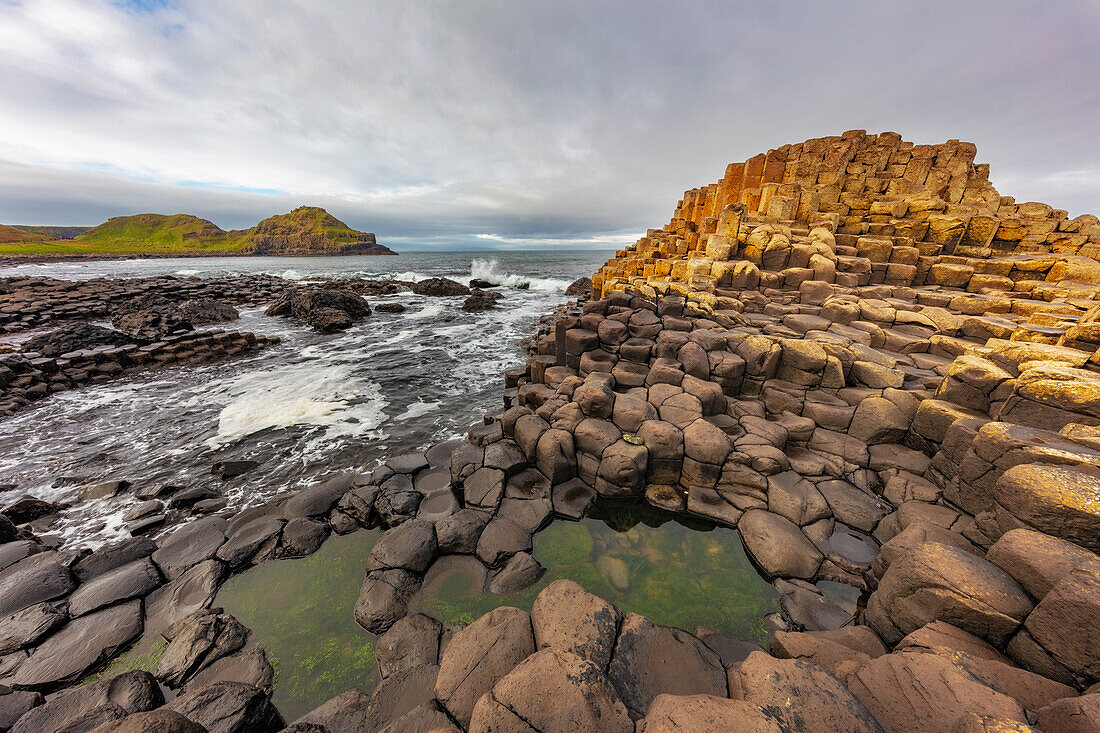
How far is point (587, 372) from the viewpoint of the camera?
394 inches

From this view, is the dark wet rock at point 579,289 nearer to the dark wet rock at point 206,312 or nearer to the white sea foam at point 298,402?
the white sea foam at point 298,402

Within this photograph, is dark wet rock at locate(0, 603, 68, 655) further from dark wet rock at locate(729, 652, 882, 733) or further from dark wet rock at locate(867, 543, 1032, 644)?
dark wet rock at locate(867, 543, 1032, 644)

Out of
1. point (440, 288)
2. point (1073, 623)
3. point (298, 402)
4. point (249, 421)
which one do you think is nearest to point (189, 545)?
point (249, 421)

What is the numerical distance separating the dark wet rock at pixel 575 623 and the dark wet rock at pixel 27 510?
9870 mm

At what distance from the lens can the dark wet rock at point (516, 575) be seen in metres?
5.14

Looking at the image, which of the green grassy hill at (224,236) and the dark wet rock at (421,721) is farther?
the green grassy hill at (224,236)

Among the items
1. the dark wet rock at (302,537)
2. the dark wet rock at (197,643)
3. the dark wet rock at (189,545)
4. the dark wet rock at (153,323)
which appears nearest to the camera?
the dark wet rock at (197,643)

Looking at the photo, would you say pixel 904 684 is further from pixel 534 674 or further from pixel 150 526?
pixel 150 526

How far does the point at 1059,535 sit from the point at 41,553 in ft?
45.2

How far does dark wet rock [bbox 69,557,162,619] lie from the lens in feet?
15.5

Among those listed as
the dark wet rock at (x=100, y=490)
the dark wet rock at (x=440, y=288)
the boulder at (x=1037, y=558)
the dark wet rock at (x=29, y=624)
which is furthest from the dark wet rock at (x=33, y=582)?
the dark wet rock at (x=440, y=288)

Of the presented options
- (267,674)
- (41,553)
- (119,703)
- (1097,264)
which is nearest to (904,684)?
(267,674)

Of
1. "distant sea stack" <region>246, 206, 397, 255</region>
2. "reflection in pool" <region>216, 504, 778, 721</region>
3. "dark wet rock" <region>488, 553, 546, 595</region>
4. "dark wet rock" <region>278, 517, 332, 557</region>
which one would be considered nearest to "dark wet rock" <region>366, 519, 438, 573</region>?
"reflection in pool" <region>216, 504, 778, 721</region>

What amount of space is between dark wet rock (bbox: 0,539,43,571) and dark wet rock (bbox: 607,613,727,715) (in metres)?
9.18
